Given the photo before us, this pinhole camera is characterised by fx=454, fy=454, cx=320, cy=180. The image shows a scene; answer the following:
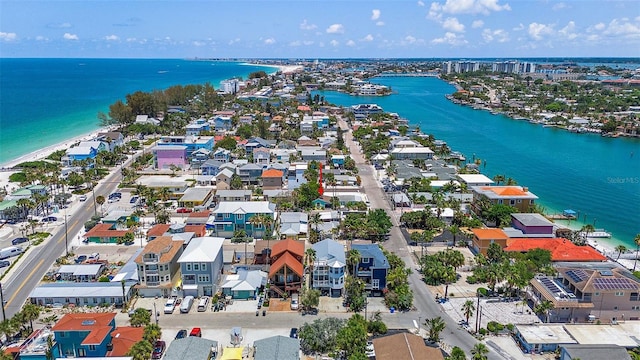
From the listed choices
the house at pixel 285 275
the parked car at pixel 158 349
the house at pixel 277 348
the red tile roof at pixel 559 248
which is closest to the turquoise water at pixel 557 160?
the red tile roof at pixel 559 248

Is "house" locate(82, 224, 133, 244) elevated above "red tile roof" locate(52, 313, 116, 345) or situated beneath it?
situated beneath

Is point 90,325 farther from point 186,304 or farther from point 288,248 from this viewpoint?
point 288,248

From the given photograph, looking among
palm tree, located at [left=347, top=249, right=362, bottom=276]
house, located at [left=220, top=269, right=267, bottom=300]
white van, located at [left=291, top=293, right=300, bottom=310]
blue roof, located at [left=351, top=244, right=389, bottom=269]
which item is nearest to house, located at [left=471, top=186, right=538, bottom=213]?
blue roof, located at [left=351, top=244, right=389, bottom=269]

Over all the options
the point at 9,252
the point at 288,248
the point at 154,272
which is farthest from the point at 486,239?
the point at 9,252

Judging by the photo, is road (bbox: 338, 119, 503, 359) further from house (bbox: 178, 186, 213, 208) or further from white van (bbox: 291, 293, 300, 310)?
house (bbox: 178, 186, 213, 208)

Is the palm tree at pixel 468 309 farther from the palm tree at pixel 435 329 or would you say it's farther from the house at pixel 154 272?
the house at pixel 154 272

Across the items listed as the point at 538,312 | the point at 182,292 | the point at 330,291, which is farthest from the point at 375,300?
the point at 182,292

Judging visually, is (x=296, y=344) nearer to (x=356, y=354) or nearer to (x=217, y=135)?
(x=356, y=354)

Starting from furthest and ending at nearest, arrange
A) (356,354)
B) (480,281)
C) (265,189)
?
(265,189), (480,281), (356,354)
